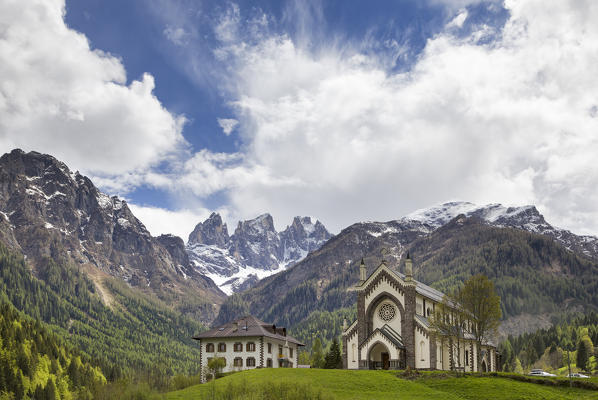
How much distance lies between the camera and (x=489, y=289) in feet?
302

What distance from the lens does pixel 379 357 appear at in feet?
350

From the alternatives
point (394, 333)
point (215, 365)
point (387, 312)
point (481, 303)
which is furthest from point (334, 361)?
point (481, 303)

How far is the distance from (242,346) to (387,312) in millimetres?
27602

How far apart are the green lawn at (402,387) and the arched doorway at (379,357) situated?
2179 centimetres

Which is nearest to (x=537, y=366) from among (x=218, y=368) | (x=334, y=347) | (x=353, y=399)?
(x=334, y=347)

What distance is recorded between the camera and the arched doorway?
343 ft

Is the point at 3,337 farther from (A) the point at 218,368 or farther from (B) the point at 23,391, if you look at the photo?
(A) the point at 218,368

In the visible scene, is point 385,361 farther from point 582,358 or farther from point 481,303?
point 582,358

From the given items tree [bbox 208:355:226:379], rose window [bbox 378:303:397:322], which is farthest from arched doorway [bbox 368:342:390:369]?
tree [bbox 208:355:226:379]

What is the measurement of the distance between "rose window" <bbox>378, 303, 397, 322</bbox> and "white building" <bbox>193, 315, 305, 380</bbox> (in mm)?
21726

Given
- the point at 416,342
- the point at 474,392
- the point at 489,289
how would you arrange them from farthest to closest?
the point at 416,342
the point at 489,289
the point at 474,392

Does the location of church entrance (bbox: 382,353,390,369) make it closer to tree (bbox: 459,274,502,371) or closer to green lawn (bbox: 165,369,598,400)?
tree (bbox: 459,274,502,371)

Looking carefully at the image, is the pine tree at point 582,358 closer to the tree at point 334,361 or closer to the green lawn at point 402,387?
the tree at point 334,361

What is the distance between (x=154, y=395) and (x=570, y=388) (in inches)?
1982
